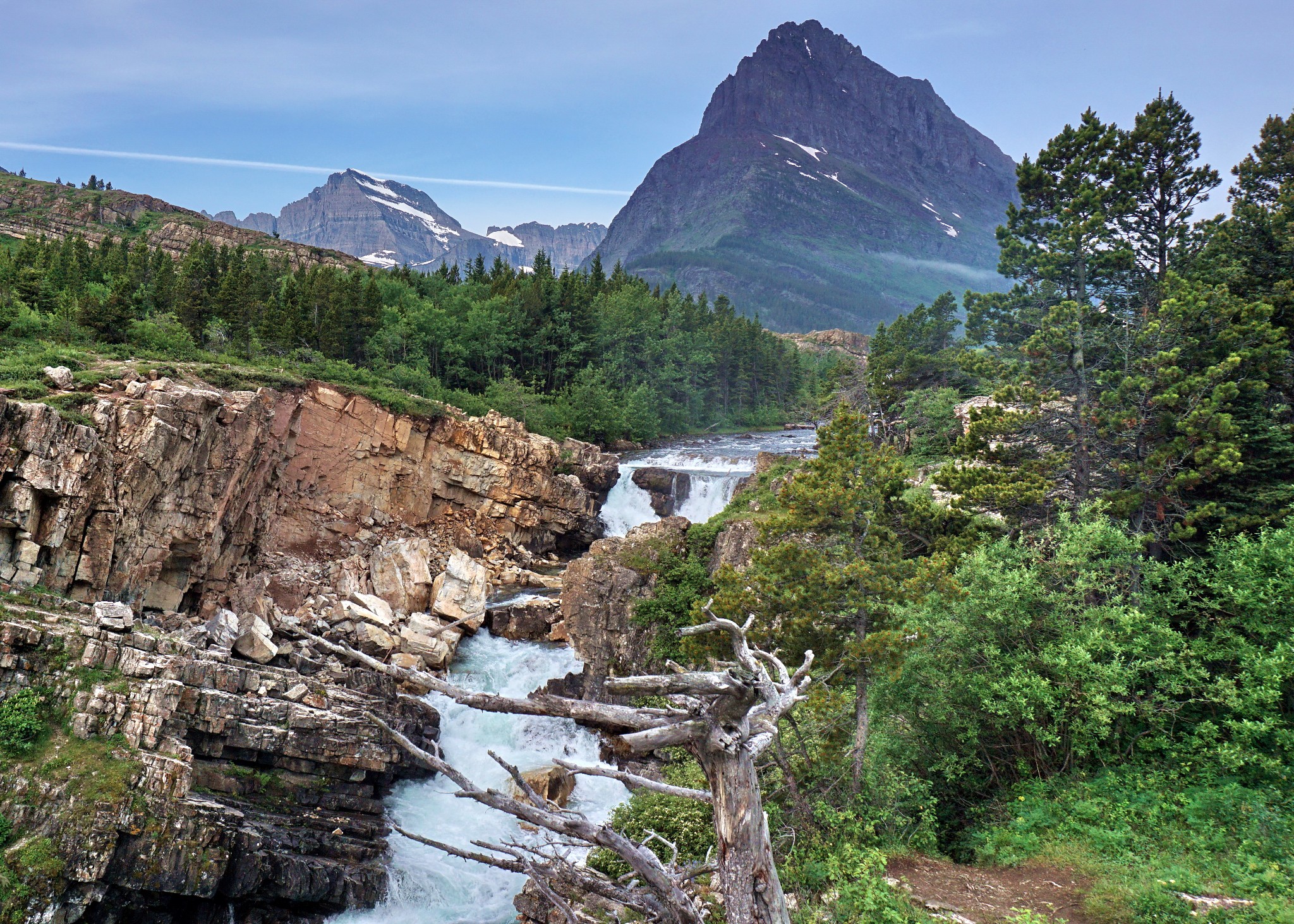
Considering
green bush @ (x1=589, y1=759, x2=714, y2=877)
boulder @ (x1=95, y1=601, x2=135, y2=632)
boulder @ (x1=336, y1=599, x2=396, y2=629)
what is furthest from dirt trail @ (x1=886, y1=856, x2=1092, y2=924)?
boulder @ (x1=336, y1=599, x2=396, y2=629)

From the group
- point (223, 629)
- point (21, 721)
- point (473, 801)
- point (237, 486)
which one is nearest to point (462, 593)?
point (473, 801)

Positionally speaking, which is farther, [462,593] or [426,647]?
[462,593]

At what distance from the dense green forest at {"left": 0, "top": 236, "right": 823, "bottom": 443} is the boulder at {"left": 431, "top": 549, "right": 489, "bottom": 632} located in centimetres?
1193

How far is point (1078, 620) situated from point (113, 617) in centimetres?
1946

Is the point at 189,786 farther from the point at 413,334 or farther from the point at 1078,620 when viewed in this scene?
the point at 413,334

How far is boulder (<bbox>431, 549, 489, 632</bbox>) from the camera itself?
2555cm

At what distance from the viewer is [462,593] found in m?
26.2

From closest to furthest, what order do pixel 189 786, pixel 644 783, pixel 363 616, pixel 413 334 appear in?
pixel 644 783 → pixel 189 786 → pixel 363 616 → pixel 413 334

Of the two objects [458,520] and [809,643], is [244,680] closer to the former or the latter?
[809,643]

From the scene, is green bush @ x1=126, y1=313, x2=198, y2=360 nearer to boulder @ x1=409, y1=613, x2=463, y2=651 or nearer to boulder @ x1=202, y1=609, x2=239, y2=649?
boulder @ x1=202, y1=609, x2=239, y2=649

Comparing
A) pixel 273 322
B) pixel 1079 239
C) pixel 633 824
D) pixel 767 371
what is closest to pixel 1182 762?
pixel 633 824

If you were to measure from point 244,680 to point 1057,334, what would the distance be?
2217 cm

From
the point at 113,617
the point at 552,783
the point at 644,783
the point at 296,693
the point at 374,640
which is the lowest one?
the point at 552,783

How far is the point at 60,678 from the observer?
1286cm
